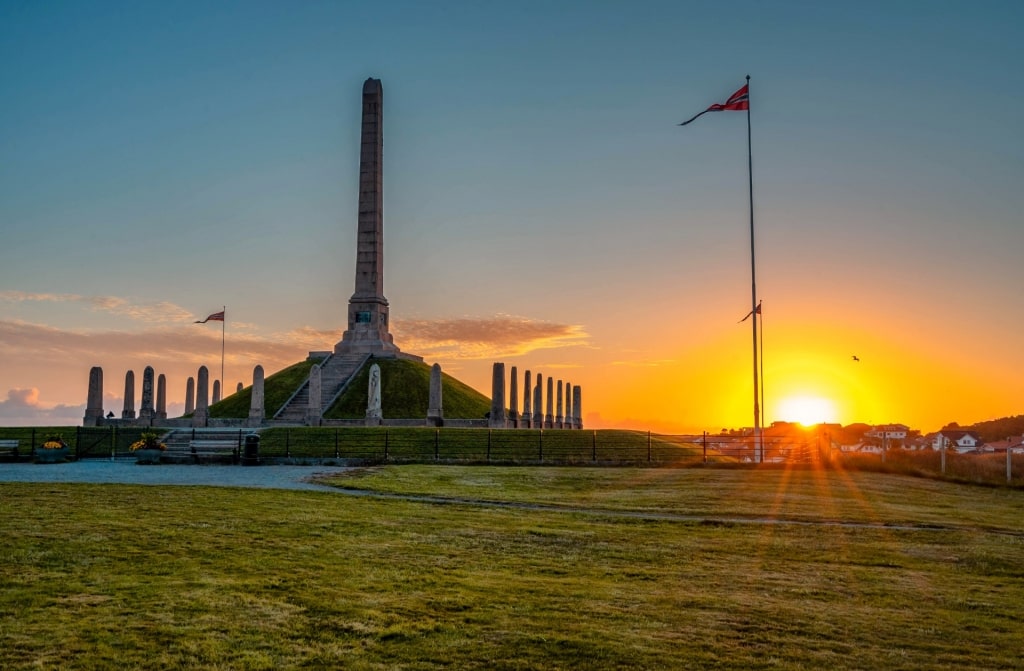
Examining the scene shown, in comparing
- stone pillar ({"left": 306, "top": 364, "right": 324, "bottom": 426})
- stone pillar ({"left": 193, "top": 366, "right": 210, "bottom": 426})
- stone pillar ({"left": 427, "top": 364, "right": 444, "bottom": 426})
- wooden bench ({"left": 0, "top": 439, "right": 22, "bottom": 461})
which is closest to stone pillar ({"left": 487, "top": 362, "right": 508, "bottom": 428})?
stone pillar ({"left": 427, "top": 364, "right": 444, "bottom": 426})

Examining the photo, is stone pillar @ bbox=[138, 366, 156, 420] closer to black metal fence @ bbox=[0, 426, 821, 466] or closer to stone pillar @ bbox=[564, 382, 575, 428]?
black metal fence @ bbox=[0, 426, 821, 466]

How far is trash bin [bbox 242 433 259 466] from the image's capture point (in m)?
31.2

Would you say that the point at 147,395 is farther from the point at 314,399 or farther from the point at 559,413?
the point at 559,413

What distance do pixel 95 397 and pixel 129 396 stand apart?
205 cm

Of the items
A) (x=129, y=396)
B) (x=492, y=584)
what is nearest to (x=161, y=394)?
(x=129, y=396)

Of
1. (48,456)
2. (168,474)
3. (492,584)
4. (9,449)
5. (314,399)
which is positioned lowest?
(492,584)

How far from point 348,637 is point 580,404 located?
212ft

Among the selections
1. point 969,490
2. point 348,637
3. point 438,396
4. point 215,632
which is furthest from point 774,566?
point 438,396

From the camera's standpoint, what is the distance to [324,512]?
16.0m

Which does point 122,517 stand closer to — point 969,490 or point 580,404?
point 969,490

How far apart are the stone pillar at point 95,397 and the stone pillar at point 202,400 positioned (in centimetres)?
530

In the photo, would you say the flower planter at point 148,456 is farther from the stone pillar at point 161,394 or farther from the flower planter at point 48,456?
the stone pillar at point 161,394

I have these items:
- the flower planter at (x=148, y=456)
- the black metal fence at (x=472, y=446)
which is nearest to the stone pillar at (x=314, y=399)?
the black metal fence at (x=472, y=446)

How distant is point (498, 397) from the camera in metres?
48.9
